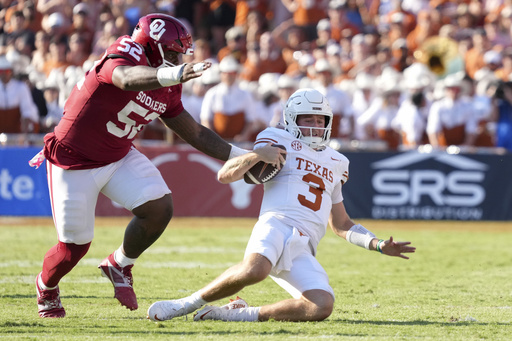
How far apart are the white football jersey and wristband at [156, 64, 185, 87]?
1044mm

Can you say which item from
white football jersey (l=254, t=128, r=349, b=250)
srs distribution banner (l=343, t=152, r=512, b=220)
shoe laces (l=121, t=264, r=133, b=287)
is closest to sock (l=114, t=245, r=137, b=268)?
shoe laces (l=121, t=264, r=133, b=287)

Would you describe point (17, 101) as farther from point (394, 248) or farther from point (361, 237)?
point (394, 248)

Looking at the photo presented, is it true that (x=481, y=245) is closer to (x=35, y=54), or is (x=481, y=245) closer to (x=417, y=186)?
(x=417, y=186)

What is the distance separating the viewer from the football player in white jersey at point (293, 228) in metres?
5.34

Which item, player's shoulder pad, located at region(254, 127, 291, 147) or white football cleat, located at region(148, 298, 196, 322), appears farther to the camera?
player's shoulder pad, located at region(254, 127, 291, 147)

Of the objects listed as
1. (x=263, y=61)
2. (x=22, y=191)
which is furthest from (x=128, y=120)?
(x=263, y=61)

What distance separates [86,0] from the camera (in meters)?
16.2

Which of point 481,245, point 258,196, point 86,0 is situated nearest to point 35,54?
point 86,0

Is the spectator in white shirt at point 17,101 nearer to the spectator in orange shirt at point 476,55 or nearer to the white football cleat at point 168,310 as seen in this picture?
the spectator in orange shirt at point 476,55

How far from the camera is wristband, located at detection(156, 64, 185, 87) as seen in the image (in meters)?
4.67

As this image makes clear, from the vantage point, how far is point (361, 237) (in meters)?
5.73

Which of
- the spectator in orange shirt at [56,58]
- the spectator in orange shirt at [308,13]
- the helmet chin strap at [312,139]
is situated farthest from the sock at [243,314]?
the spectator in orange shirt at [308,13]

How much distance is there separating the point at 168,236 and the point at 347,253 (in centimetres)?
261

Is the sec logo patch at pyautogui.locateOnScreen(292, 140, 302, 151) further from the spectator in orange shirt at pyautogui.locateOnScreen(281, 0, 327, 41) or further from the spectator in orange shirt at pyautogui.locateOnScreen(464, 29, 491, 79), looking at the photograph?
the spectator in orange shirt at pyautogui.locateOnScreen(281, 0, 327, 41)
